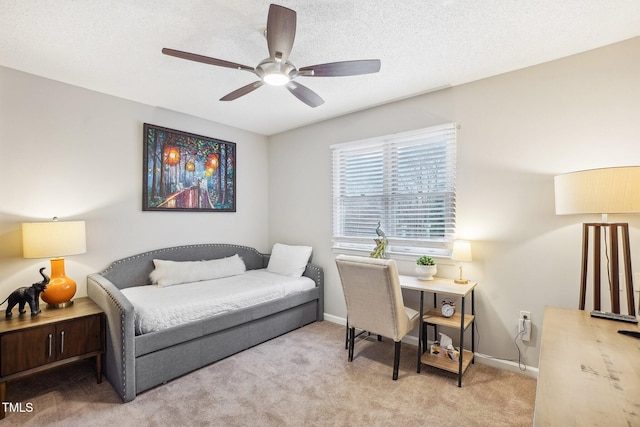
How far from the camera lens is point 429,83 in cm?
276

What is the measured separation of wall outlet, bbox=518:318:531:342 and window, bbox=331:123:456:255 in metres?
0.84

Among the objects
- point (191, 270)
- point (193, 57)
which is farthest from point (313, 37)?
point (191, 270)

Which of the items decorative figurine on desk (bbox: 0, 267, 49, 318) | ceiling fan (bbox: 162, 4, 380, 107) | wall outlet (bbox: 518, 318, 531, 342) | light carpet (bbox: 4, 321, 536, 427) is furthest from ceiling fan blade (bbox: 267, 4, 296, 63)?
wall outlet (bbox: 518, 318, 531, 342)

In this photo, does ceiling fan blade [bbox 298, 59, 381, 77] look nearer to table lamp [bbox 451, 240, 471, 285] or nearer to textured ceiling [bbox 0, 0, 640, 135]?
textured ceiling [bbox 0, 0, 640, 135]

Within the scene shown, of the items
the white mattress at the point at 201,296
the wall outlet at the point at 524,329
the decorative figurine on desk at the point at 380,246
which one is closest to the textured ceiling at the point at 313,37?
the decorative figurine on desk at the point at 380,246

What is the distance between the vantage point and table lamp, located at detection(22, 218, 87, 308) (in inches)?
91.5

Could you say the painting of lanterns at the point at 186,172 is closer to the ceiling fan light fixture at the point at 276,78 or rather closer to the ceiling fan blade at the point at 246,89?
the ceiling fan blade at the point at 246,89

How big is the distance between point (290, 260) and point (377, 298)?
5.41 feet

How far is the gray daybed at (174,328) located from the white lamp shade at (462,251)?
1703 mm

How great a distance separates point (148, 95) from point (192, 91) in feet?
1.63

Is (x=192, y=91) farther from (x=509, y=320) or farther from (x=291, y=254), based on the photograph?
(x=509, y=320)

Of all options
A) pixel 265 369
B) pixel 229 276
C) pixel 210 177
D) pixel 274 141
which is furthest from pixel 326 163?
pixel 265 369

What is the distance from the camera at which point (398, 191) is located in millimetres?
3229

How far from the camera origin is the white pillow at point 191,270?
316 centimetres
